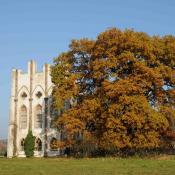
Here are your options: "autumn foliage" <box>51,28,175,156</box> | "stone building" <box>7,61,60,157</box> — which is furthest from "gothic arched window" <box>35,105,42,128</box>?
"autumn foliage" <box>51,28,175,156</box>

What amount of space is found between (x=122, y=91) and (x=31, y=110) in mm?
23859

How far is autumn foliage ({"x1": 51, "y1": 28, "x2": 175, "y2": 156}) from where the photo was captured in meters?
41.4

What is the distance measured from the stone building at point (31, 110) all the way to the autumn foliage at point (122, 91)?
13748 mm

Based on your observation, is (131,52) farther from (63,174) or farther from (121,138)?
(63,174)

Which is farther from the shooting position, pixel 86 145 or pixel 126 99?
pixel 86 145

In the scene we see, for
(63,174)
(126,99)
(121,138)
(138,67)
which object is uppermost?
(138,67)

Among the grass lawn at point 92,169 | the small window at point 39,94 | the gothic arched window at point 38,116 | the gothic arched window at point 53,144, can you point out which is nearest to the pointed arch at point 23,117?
the gothic arched window at point 38,116

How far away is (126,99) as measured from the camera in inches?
1598

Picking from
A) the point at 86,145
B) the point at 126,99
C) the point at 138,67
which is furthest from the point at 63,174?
the point at 86,145

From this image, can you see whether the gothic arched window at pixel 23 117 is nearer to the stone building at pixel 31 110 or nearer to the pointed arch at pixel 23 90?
the stone building at pixel 31 110

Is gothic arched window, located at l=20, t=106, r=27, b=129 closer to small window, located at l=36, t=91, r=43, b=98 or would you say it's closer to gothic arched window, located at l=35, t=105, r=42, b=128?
gothic arched window, located at l=35, t=105, r=42, b=128

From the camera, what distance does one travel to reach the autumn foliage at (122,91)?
41.4 metres

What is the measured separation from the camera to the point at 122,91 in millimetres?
41156

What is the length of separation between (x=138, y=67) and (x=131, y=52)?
2114 mm
